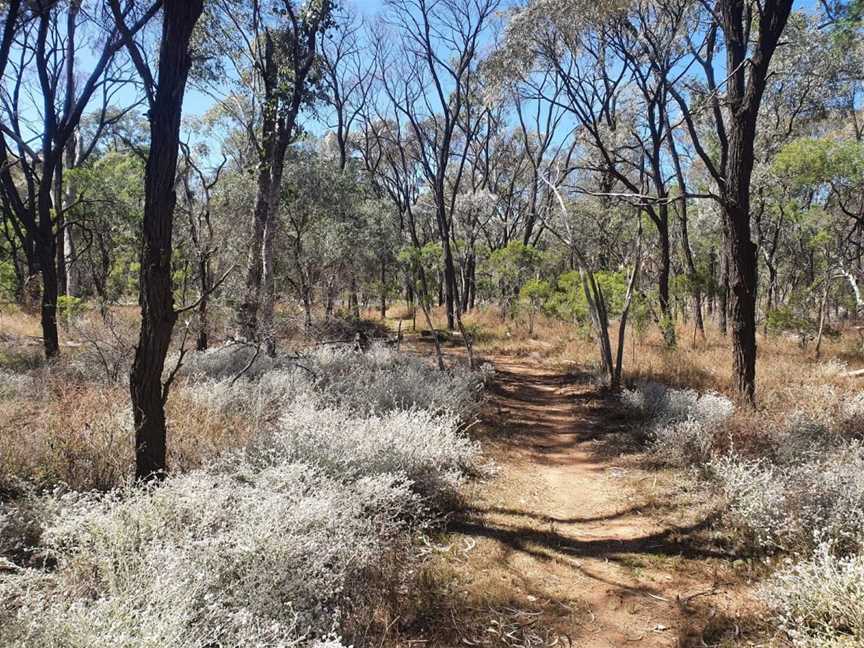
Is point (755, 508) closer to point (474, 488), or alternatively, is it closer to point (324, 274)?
point (474, 488)

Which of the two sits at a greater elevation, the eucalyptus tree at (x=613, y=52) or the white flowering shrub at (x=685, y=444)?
the eucalyptus tree at (x=613, y=52)

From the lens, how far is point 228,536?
107 inches

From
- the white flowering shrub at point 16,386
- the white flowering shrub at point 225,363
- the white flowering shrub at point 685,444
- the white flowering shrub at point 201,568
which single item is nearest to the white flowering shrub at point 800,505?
the white flowering shrub at point 685,444

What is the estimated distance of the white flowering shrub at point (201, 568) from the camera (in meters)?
2.03

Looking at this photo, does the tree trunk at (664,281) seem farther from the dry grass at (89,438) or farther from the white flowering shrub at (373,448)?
the dry grass at (89,438)

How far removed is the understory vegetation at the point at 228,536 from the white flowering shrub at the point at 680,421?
2.14 metres

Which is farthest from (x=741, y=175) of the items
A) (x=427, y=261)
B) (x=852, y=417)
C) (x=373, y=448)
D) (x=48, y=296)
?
(x=427, y=261)

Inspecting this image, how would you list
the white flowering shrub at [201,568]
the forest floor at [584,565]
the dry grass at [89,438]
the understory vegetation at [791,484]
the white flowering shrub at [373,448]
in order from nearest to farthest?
the white flowering shrub at [201,568]
the understory vegetation at [791,484]
the forest floor at [584,565]
the dry grass at [89,438]
the white flowering shrub at [373,448]

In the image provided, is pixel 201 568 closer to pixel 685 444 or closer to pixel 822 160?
pixel 685 444

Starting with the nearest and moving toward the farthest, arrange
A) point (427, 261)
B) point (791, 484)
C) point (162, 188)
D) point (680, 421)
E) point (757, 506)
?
point (162, 188) → point (757, 506) → point (791, 484) → point (680, 421) → point (427, 261)

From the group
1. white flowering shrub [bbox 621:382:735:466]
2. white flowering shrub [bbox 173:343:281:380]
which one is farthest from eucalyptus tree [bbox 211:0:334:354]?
white flowering shrub [bbox 621:382:735:466]

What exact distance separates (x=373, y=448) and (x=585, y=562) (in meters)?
1.99

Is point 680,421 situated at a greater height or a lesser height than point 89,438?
lesser

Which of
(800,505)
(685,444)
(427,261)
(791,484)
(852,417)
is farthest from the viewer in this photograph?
(427,261)
